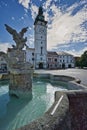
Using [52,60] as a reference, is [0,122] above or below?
below

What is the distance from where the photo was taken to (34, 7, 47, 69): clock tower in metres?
55.2

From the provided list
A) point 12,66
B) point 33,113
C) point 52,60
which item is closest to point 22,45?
point 12,66

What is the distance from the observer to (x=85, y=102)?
22.0 feet

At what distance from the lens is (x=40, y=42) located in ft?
182

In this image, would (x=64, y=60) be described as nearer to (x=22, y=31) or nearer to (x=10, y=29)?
(x=22, y=31)

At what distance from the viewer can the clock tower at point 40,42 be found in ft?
181

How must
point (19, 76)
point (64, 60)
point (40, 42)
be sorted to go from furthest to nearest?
1. point (64, 60)
2. point (40, 42)
3. point (19, 76)

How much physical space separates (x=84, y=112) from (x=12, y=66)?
5.43 meters

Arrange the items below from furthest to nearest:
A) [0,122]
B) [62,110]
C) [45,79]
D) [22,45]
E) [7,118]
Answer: [45,79]
[22,45]
[7,118]
[0,122]
[62,110]

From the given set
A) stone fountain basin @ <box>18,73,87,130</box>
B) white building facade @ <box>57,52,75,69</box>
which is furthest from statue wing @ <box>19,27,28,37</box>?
white building facade @ <box>57,52,75,69</box>

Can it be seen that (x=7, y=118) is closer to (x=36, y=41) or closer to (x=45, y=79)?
(x=45, y=79)

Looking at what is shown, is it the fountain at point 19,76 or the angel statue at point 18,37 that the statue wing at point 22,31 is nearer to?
the angel statue at point 18,37

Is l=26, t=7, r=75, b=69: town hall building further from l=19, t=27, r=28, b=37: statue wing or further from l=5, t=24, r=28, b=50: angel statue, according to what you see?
l=19, t=27, r=28, b=37: statue wing

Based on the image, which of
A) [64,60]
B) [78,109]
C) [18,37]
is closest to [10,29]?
[18,37]
